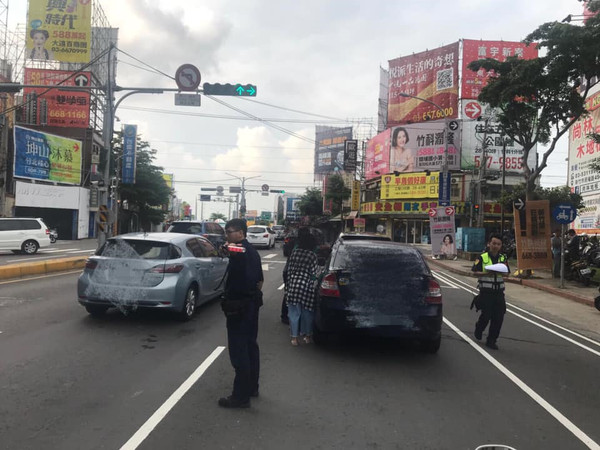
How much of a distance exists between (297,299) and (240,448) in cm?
317

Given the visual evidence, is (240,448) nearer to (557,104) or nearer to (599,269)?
(599,269)

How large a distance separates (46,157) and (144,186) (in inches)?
316

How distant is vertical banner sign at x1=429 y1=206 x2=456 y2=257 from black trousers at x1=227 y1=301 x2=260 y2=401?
837 inches

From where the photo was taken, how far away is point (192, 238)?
8.83 m

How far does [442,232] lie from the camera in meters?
25.0

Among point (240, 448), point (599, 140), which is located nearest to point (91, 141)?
point (599, 140)

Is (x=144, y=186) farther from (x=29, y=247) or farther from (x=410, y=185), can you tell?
(x=410, y=185)

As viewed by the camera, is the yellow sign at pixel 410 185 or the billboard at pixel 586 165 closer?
the billboard at pixel 586 165

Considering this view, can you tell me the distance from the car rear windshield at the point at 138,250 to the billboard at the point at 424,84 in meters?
39.8

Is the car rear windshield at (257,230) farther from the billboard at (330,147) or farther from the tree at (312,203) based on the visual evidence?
the billboard at (330,147)

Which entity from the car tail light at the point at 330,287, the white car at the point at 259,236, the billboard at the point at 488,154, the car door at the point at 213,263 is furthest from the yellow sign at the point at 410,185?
the car tail light at the point at 330,287

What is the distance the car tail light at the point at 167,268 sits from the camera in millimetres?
7516

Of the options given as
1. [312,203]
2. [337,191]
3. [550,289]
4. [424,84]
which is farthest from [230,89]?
[312,203]

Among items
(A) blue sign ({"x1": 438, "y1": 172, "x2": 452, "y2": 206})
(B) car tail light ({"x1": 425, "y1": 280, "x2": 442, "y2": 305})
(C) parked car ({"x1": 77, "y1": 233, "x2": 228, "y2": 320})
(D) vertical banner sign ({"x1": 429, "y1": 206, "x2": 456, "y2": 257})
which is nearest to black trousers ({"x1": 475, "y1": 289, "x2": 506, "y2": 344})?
(B) car tail light ({"x1": 425, "y1": 280, "x2": 442, "y2": 305})
